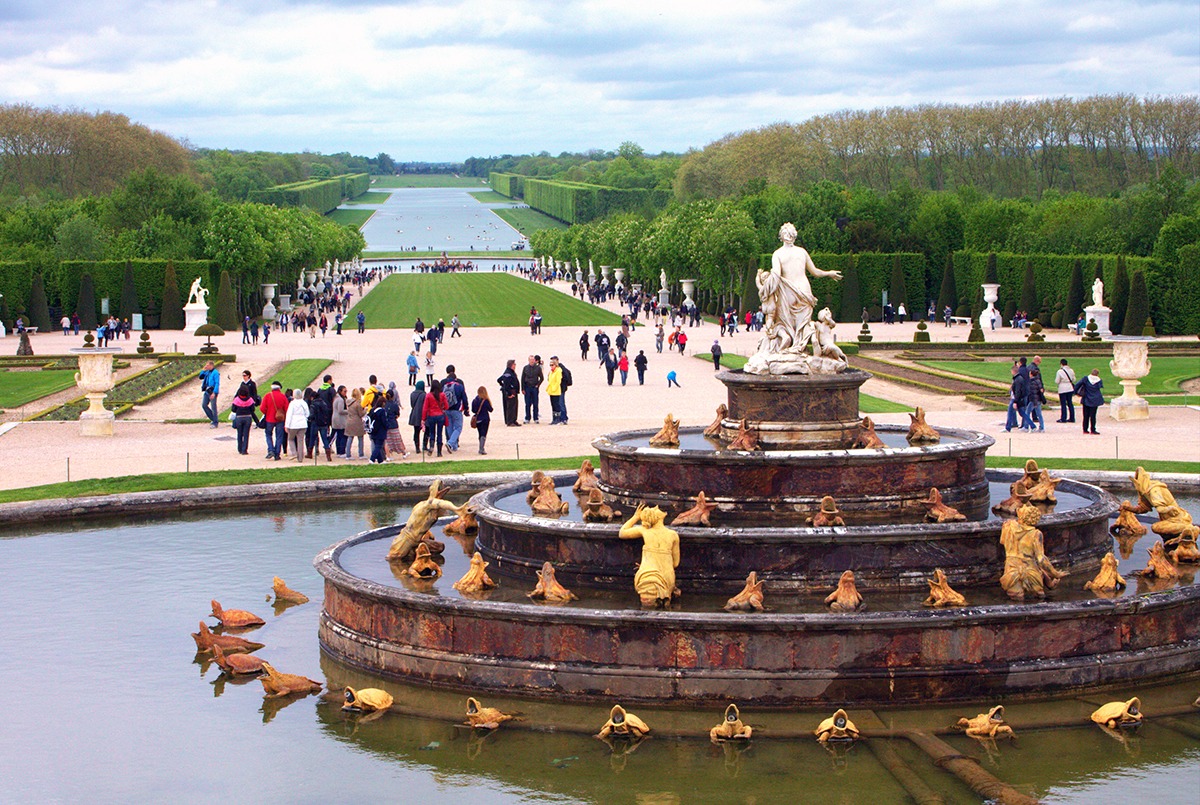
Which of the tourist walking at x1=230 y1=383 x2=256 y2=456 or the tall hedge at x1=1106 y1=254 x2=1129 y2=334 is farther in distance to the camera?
the tall hedge at x1=1106 y1=254 x2=1129 y2=334

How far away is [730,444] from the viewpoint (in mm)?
17922

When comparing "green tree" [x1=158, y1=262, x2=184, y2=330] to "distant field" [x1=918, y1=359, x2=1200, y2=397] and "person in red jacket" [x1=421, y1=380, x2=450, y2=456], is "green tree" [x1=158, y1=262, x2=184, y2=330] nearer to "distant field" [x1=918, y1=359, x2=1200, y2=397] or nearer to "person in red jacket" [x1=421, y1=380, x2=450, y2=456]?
"distant field" [x1=918, y1=359, x2=1200, y2=397]

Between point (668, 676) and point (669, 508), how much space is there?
146 inches

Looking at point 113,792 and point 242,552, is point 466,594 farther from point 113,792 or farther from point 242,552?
point 242,552

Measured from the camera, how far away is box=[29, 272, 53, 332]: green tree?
66688 mm

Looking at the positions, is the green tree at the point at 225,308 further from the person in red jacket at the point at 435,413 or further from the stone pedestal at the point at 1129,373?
the stone pedestal at the point at 1129,373

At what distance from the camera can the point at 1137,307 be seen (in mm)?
59125

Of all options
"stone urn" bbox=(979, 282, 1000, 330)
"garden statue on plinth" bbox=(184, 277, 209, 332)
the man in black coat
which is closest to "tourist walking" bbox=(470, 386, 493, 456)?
the man in black coat

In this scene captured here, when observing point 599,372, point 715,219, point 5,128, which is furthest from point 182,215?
point 5,128

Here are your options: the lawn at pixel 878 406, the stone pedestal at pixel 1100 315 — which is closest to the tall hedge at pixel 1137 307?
the stone pedestal at pixel 1100 315

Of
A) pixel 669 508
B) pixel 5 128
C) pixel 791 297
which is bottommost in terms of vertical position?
pixel 669 508

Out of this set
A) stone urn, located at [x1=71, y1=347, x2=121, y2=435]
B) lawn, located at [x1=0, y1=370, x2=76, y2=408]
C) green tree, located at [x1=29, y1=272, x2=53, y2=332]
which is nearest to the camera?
stone urn, located at [x1=71, y1=347, x2=121, y2=435]

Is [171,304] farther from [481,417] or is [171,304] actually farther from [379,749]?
[379,749]

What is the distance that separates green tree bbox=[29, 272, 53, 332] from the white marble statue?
20.5 feet
